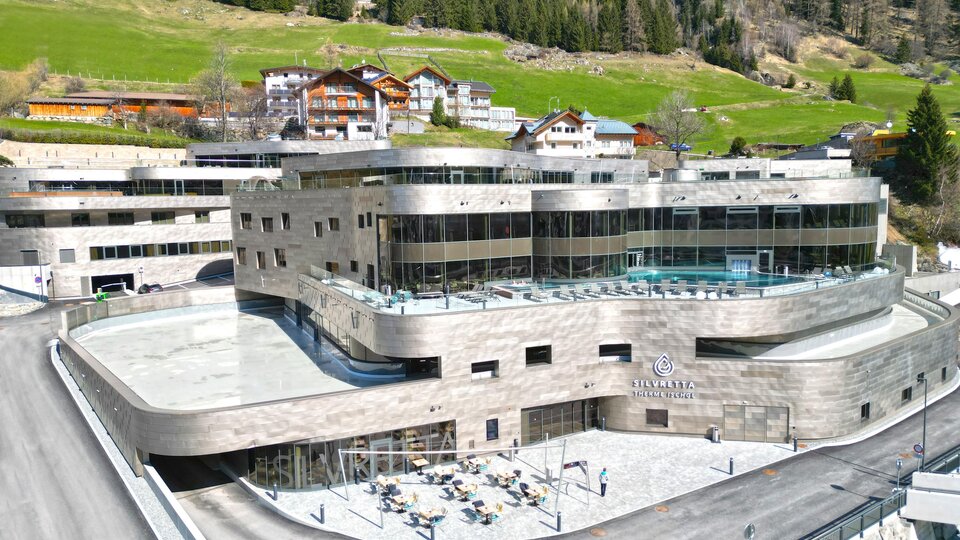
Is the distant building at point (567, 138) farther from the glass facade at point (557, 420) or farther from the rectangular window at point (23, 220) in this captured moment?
the glass facade at point (557, 420)

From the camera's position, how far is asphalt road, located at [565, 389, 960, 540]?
29.5m

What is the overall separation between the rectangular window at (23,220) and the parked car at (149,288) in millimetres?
11825

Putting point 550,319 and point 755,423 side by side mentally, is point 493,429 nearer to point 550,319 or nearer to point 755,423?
point 550,319

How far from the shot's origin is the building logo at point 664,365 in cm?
3848

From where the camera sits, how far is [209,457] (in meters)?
37.0

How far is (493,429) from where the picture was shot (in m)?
36.7

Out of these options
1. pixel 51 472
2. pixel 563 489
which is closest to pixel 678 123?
pixel 563 489

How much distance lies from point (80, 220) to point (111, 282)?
7.05 m

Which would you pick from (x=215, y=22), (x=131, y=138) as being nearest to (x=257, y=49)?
(x=215, y=22)

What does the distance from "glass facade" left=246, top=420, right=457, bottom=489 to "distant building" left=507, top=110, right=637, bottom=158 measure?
273ft

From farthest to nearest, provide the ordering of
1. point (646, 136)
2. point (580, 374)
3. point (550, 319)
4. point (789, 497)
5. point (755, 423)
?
1. point (646, 136)
2. point (580, 374)
3. point (755, 423)
4. point (550, 319)
5. point (789, 497)

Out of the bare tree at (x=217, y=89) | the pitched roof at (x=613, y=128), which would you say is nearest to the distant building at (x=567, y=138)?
the pitched roof at (x=613, y=128)

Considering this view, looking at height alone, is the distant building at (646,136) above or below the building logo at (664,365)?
above

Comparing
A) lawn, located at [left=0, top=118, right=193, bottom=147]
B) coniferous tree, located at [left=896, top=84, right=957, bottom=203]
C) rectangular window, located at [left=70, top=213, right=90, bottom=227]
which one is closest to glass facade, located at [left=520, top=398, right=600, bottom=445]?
rectangular window, located at [left=70, top=213, right=90, bottom=227]
